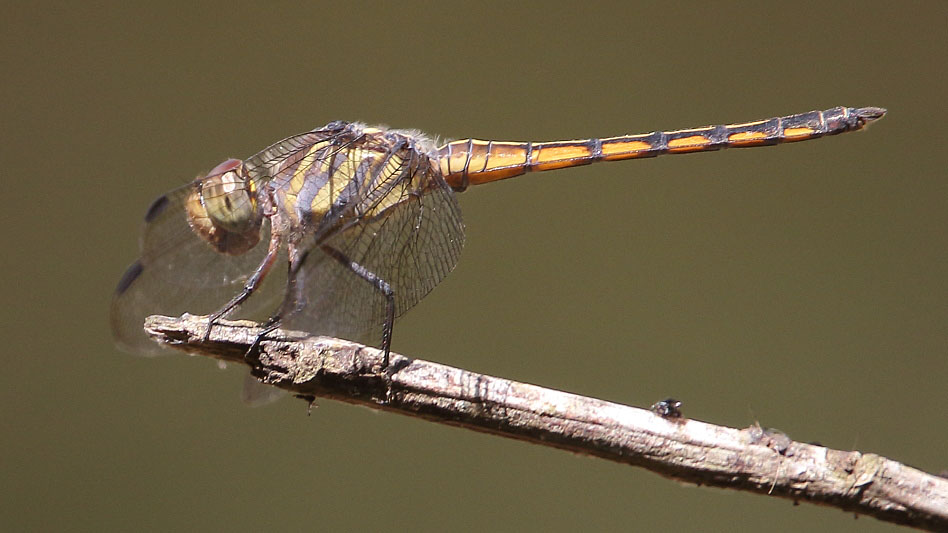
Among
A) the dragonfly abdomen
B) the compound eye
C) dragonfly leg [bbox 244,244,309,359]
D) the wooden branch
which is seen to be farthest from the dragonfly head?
the dragonfly abdomen

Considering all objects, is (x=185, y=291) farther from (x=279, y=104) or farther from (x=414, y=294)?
(x=279, y=104)

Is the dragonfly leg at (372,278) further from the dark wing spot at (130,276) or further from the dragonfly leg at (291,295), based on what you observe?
the dark wing spot at (130,276)

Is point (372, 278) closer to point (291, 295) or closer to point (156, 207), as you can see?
point (291, 295)

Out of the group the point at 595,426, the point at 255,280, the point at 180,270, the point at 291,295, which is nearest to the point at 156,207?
the point at 180,270

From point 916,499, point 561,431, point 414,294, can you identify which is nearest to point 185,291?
point 414,294

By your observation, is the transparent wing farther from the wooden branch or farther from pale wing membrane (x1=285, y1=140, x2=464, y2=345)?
the wooden branch
